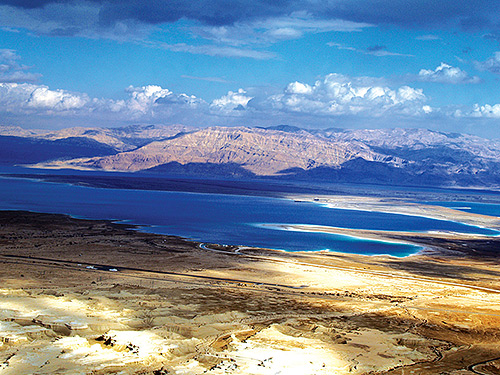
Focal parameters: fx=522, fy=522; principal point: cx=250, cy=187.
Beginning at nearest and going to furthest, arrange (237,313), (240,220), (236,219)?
(237,313)
(240,220)
(236,219)

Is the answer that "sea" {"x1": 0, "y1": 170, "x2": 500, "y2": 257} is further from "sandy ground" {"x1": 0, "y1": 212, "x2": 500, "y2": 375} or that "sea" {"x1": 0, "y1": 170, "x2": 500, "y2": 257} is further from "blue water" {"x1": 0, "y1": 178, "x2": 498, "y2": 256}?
"sandy ground" {"x1": 0, "y1": 212, "x2": 500, "y2": 375}

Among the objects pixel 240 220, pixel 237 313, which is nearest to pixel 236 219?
pixel 240 220

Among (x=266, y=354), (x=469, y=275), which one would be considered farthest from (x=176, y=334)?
(x=469, y=275)

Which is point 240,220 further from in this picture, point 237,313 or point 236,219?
point 237,313

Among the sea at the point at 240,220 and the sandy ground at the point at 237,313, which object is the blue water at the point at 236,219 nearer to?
the sea at the point at 240,220

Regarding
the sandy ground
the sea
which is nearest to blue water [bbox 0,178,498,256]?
the sea

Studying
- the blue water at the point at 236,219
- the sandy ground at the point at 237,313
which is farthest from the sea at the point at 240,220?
the sandy ground at the point at 237,313

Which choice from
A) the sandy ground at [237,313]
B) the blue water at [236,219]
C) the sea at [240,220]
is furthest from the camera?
the blue water at [236,219]
